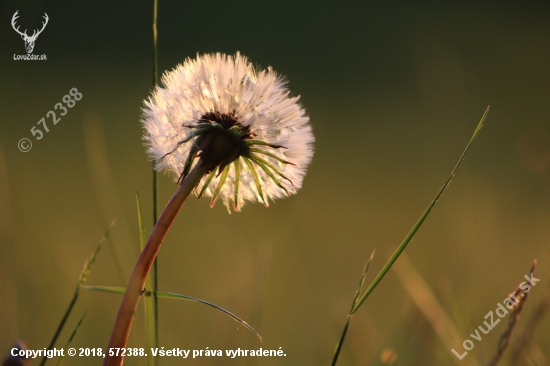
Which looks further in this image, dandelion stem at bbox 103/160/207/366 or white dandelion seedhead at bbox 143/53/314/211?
white dandelion seedhead at bbox 143/53/314/211

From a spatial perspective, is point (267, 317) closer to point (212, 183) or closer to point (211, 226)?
point (212, 183)

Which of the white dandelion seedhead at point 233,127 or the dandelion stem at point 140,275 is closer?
the dandelion stem at point 140,275

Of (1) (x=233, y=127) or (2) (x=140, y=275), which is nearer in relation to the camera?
(2) (x=140, y=275)

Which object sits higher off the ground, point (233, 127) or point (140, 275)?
point (233, 127)

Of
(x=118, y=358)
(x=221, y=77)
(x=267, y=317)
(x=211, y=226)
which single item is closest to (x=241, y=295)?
(x=267, y=317)

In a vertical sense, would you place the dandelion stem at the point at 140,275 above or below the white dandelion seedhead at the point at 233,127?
below

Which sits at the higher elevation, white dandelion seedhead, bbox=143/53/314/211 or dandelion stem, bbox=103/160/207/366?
white dandelion seedhead, bbox=143/53/314/211
